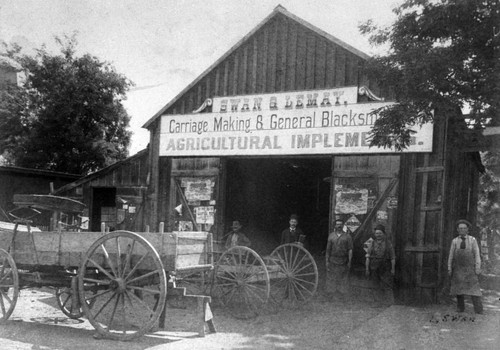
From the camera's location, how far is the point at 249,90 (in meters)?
12.6

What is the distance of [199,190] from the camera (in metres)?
13.0

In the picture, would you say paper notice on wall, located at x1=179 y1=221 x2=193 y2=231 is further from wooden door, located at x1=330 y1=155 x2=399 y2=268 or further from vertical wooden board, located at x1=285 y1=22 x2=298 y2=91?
vertical wooden board, located at x1=285 y1=22 x2=298 y2=91

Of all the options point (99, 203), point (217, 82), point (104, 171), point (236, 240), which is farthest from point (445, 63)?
point (99, 203)

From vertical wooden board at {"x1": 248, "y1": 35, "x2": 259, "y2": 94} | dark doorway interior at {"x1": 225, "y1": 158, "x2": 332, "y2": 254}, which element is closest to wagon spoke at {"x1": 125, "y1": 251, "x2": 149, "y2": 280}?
vertical wooden board at {"x1": 248, "y1": 35, "x2": 259, "y2": 94}

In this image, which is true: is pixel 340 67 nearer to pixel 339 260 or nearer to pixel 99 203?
pixel 339 260

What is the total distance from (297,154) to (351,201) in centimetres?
158

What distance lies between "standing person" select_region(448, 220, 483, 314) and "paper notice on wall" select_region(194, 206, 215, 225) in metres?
5.64

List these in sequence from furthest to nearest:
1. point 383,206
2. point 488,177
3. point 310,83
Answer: point 488,177, point 310,83, point 383,206

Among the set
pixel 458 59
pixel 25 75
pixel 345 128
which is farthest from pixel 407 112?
pixel 25 75

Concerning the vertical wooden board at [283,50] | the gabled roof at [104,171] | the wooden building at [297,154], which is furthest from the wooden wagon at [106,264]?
the gabled roof at [104,171]

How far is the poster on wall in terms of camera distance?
1089 centimetres

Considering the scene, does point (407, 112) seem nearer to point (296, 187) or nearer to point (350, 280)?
point (350, 280)

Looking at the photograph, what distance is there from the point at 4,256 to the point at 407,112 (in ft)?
21.7

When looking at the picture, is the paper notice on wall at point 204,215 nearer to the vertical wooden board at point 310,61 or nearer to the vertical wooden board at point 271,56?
the vertical wooden board at point 271,56
